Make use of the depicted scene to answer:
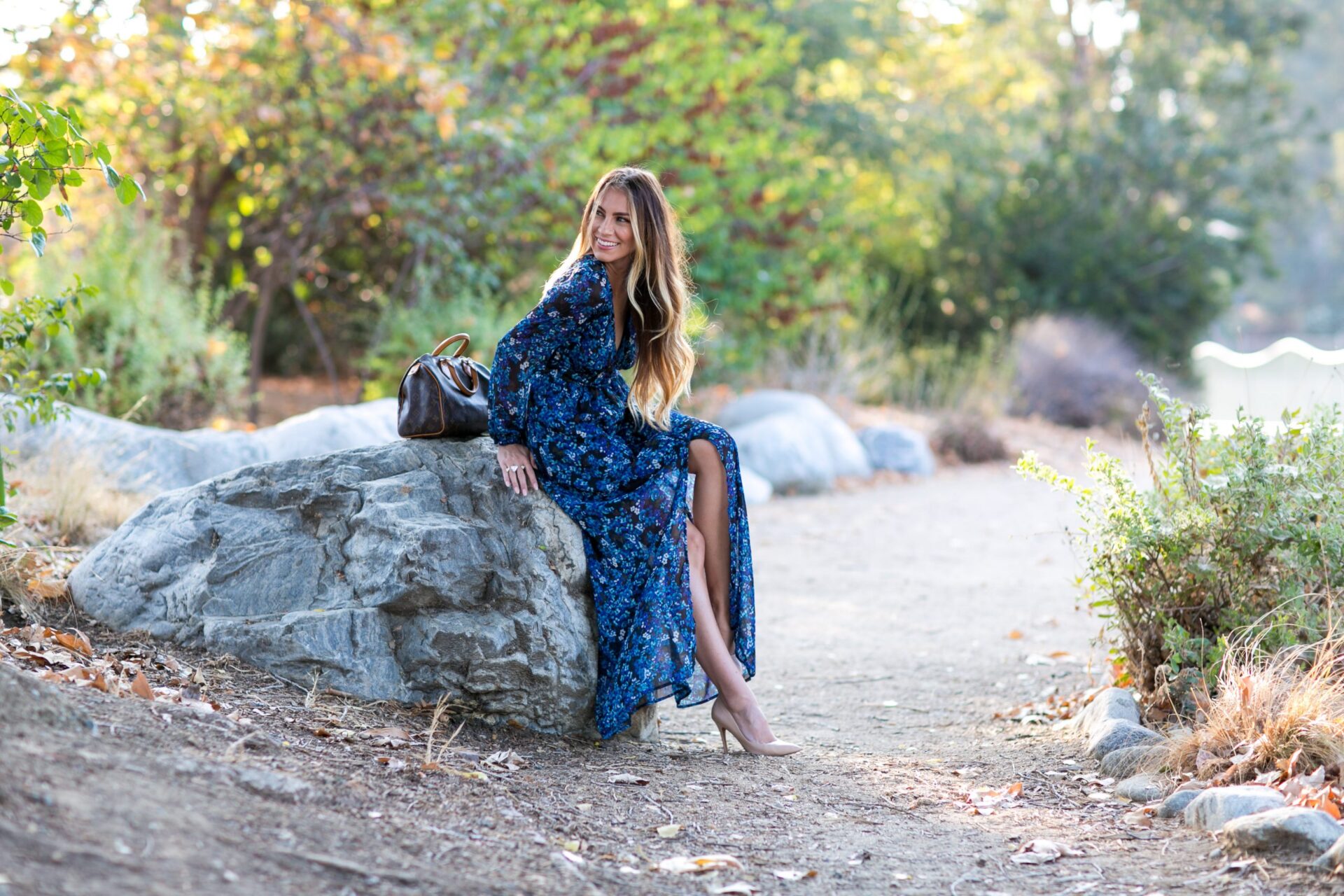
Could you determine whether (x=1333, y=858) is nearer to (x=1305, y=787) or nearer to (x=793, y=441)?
(x=1305, y=787)

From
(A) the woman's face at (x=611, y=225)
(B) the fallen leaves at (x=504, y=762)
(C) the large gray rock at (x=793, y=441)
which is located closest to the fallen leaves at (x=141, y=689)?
(B) the fallen leaves at (x=504, y=762)

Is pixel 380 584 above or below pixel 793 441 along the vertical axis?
below

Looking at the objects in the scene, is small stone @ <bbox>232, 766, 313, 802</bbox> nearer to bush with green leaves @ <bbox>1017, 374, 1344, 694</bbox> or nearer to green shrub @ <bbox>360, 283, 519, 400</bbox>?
bush with green leaves @ <bbox>1017, 374, 1344, 694</bbox>

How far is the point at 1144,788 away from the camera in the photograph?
364 cm

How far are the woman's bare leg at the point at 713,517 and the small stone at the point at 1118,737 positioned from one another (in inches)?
49.5

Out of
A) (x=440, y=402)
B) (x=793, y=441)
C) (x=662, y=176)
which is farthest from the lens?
(x=662, y=176)

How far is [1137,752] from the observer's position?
153 inches

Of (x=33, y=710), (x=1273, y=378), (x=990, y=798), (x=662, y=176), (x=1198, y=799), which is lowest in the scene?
(x=990, y=798)

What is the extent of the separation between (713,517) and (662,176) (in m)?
8.70

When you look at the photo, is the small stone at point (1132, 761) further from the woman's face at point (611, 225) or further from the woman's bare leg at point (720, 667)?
the woman's face at point (611, 225)

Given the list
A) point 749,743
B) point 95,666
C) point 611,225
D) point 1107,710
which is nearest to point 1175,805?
point 1107,710

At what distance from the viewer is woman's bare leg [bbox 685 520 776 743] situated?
12.9 ft

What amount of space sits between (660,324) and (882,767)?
1.64 m

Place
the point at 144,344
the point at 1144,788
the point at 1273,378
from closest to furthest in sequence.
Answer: the point at 1144,788 → the point at 144,344 → the point at 1273,378
